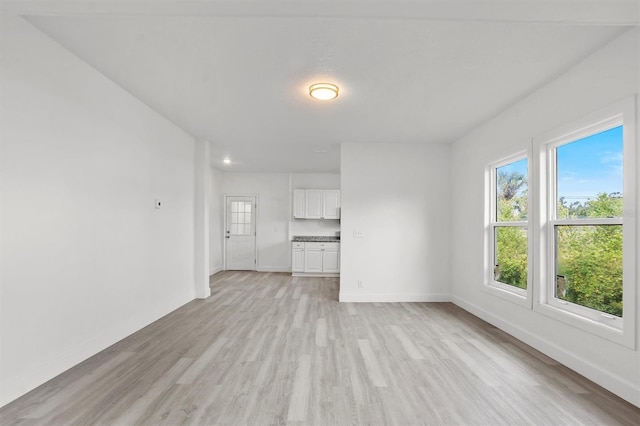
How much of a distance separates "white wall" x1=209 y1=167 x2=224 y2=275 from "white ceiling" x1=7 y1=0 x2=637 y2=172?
400cm

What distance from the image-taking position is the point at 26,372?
2.23 metres

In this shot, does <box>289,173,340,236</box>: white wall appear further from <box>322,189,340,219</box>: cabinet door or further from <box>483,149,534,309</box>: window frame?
<box>483,149,534,309</box>: window frame

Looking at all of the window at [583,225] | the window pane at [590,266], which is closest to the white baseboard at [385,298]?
the window at [583,225]

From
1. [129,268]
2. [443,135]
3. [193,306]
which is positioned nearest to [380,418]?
[129,268]

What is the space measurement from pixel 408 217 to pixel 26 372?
15.7ft

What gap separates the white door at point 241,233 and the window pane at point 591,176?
6.85 meters

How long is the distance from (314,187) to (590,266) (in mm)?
6411

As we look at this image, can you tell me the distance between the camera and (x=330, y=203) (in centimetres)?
821

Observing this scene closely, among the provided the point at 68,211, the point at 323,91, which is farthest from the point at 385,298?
the point at 68,211

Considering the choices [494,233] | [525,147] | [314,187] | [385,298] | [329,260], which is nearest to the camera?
[525,147]

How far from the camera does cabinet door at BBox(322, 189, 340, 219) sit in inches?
323

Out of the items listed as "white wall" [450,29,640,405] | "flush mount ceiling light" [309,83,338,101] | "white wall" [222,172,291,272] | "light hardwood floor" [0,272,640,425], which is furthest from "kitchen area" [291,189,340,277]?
"flush mount ceiling light" [309,83,338,101]

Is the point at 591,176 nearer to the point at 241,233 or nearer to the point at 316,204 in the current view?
the point at 316,204

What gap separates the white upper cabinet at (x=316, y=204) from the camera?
8195 mm
